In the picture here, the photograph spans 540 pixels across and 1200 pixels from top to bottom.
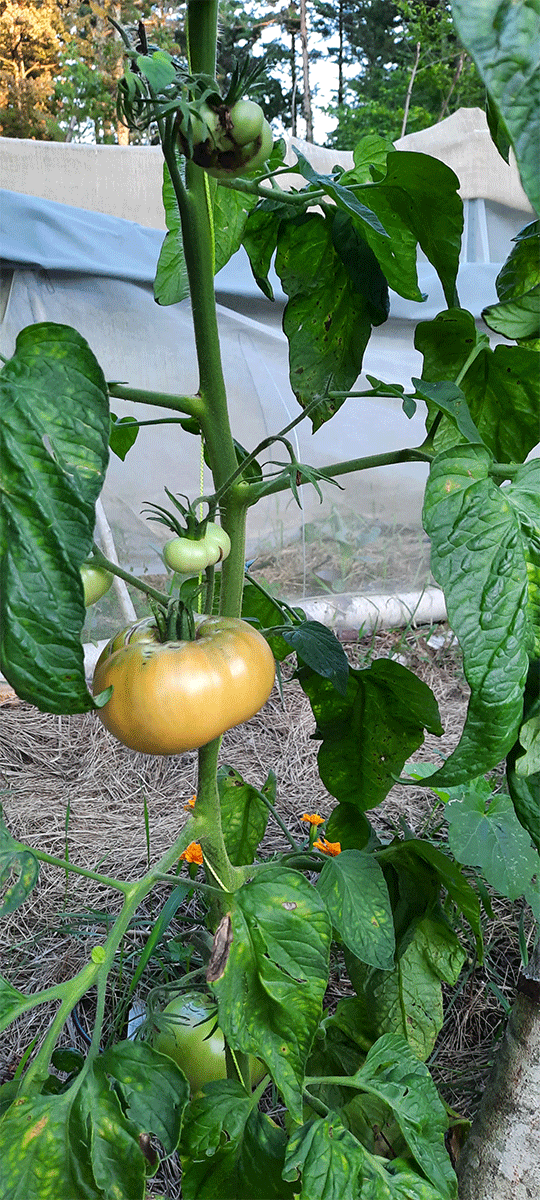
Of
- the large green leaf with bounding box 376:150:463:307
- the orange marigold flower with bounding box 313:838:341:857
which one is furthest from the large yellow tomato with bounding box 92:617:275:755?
the orange marigold flower with bounding box 313:838:341:857

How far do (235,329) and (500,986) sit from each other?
6.56 ft

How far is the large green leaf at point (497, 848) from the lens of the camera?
0.88m

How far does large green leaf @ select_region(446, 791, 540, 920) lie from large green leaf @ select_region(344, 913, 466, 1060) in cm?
7

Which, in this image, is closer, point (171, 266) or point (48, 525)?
point (48, 525)

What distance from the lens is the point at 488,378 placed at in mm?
740

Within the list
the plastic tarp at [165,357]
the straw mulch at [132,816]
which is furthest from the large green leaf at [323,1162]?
the plastic tarp at [165,357]

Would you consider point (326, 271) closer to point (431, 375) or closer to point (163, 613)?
point (431, 375)

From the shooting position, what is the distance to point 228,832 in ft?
3.10

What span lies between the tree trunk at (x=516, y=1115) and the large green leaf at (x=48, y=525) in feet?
1.81

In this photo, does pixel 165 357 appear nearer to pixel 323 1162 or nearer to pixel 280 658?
pixel 280 658

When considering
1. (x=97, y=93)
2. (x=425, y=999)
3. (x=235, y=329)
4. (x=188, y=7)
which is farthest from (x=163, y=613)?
(x=97, y=93)

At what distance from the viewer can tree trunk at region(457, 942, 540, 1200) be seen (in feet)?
2.52

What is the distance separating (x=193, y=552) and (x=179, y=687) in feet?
0.33

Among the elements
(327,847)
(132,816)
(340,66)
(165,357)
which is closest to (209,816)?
(327,847)
